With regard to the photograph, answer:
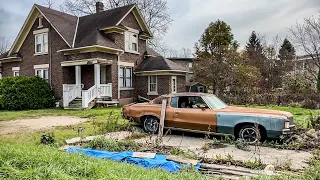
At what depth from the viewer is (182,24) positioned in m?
37.7

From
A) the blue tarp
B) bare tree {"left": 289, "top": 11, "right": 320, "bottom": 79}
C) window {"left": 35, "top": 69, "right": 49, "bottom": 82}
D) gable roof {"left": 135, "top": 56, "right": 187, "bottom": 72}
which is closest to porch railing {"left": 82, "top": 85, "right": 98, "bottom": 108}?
gable roof {"left": 135, "top": 56, "right": 187, "bottom": 72}

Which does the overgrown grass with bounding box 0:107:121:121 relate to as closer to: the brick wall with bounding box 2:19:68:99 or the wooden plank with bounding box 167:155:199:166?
the brick wall with bounding box 2:19:68:99

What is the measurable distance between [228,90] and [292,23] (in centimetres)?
1389

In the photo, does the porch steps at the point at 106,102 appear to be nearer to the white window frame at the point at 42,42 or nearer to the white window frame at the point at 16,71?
the white window frame at the point at 42,42

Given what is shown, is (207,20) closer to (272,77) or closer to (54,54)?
(272,77)

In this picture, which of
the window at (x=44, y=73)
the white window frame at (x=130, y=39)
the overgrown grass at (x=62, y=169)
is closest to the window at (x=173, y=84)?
the white window frame at (x=130, y=39)

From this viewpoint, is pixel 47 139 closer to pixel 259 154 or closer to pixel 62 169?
pixel 62 169

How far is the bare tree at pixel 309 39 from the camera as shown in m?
27.7

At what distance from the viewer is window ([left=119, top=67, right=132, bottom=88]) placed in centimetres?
2184

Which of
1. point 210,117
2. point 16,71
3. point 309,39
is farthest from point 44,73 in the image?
point 309,39

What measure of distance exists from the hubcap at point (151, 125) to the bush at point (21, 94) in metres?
12.9

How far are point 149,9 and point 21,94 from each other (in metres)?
23.6

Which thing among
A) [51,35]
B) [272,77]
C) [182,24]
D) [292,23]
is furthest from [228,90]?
[182,24]

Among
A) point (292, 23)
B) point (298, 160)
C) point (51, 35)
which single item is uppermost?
point (292, 23)
